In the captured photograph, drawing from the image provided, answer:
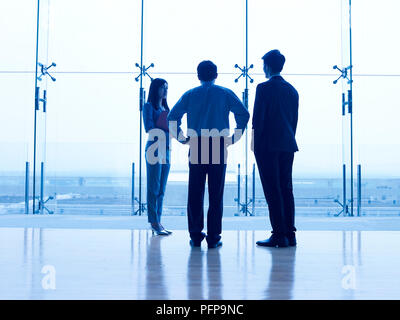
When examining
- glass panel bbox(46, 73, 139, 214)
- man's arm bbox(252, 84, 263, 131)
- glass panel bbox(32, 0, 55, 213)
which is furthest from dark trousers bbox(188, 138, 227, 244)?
glass panel bbox(32, 0, 55, 213)

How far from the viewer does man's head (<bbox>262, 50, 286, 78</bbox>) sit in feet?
7.80

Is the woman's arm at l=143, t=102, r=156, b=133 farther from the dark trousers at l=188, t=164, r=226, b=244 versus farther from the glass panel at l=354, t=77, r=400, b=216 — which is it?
the glass panel at l=354, t=77, r=400, b=216

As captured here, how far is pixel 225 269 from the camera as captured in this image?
68.0 inches

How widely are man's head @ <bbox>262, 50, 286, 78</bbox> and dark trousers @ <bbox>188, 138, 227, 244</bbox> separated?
0.52 meters

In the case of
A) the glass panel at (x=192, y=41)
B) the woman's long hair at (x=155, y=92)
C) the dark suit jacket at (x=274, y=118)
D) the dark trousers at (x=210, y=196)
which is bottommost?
the dark trousers at (x=210, y=196)

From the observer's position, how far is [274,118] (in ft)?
7.59

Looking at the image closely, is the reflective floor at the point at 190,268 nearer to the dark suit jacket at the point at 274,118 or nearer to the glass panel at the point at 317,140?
the dark suit jacket at the point at 274,118

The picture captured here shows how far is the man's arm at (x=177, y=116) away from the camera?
237 cm

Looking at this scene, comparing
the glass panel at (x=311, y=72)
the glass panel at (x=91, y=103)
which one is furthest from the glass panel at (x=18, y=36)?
the glass panel at (x=311, y=72)

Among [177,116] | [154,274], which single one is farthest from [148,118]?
[154,274]

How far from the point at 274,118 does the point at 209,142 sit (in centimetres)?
39

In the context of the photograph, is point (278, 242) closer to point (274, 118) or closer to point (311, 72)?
point (274, 118)

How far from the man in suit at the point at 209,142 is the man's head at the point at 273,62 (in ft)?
0.92
